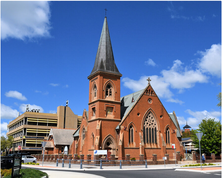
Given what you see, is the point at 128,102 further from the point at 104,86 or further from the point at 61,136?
the point at 61,136

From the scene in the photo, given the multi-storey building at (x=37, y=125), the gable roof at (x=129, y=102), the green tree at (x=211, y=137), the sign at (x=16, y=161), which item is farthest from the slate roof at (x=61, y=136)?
the sign at (x=16, y=161)

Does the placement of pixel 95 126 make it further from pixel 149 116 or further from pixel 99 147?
pixel 149 116

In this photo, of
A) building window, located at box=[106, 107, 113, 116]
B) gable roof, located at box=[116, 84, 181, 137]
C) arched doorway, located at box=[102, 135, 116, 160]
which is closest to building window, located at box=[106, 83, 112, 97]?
building window, located at box=[106, 107, 113, 116]

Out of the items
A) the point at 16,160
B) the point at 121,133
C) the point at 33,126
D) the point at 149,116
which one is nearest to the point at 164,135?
the point at 149,116

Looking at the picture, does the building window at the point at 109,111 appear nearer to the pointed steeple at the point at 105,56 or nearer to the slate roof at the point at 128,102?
the slate roof at the point at 128,102

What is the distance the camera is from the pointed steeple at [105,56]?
4709cm

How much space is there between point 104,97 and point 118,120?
5.06 m

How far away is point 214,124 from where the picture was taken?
48906 mm

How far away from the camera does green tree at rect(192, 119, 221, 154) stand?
47.3 metres

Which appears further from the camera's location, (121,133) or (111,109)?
(111,109)

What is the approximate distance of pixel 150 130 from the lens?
45.8 meters

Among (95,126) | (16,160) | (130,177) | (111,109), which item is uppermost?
(111,109)

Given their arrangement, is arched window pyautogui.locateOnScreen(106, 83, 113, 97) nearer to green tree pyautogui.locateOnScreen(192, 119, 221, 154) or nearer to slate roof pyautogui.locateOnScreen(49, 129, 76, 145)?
green tree pyautogui.locateOnScreen(192, 119, 221, 154)

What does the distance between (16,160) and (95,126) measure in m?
31.0
